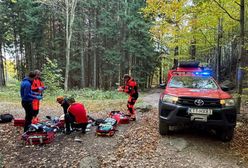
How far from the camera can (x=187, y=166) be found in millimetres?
5594

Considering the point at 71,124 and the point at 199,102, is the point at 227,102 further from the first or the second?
the point at 71,124

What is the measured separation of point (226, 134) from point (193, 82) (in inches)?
72.2

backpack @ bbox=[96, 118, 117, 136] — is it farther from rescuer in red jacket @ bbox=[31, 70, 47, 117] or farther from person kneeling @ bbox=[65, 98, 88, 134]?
→ rescuer in red jacket @ bbox=[31, 70, 47, 117]

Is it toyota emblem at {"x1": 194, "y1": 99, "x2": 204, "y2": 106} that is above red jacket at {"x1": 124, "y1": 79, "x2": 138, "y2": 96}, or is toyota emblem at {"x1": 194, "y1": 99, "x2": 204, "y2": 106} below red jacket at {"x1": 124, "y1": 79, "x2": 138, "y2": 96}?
below

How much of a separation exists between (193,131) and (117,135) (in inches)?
92.3

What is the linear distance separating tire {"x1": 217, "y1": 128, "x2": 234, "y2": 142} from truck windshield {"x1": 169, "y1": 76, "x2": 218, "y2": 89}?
140 cm

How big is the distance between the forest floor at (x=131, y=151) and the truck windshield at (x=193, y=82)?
139 cm

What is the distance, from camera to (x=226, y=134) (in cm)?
696

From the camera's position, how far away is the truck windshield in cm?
775

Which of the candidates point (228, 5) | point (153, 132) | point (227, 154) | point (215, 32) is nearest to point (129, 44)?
point (215, 32)

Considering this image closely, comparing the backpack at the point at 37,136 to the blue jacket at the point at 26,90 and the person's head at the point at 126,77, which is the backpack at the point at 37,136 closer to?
the blue jacket at the point at 26,90

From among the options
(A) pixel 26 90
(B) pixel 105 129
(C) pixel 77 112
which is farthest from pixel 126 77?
(A) pixel 26 90

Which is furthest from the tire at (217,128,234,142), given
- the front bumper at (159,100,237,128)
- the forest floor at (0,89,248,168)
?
the front bumper at (159,100,237,128)

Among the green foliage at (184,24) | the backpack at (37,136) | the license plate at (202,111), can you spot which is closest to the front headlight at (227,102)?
the license plate at (202,111)
